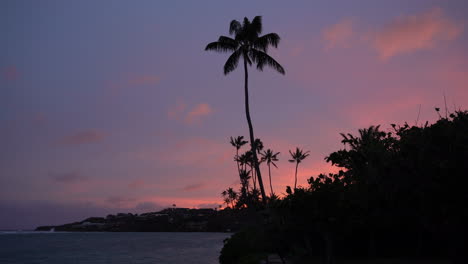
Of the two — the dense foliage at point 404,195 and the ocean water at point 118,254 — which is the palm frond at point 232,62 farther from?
the ocean water at point 118,254

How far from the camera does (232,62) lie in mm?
32938

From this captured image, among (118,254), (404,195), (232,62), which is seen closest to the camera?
(404,195)

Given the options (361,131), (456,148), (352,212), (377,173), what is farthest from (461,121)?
(361,131)

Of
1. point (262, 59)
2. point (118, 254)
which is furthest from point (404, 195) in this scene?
point (118, 254)

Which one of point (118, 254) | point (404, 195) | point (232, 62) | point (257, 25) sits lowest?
point (118, 254)

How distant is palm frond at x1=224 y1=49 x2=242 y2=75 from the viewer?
107 ft

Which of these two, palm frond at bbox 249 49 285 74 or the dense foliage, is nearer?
the dense foliage

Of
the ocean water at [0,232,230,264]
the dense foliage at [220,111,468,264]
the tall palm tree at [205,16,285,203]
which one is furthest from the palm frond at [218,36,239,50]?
the ocean water at [0,232,230,264]

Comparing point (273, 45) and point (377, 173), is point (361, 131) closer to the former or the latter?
point (273, 45)

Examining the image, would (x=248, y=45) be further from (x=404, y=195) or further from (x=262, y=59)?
(x=404, y=195)

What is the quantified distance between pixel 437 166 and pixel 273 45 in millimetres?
21539

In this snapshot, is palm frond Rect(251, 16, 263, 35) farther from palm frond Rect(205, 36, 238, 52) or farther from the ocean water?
the ocean water

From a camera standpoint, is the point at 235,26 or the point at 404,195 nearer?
the point at 404,195

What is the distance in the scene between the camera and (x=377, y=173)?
1562 centimetres
